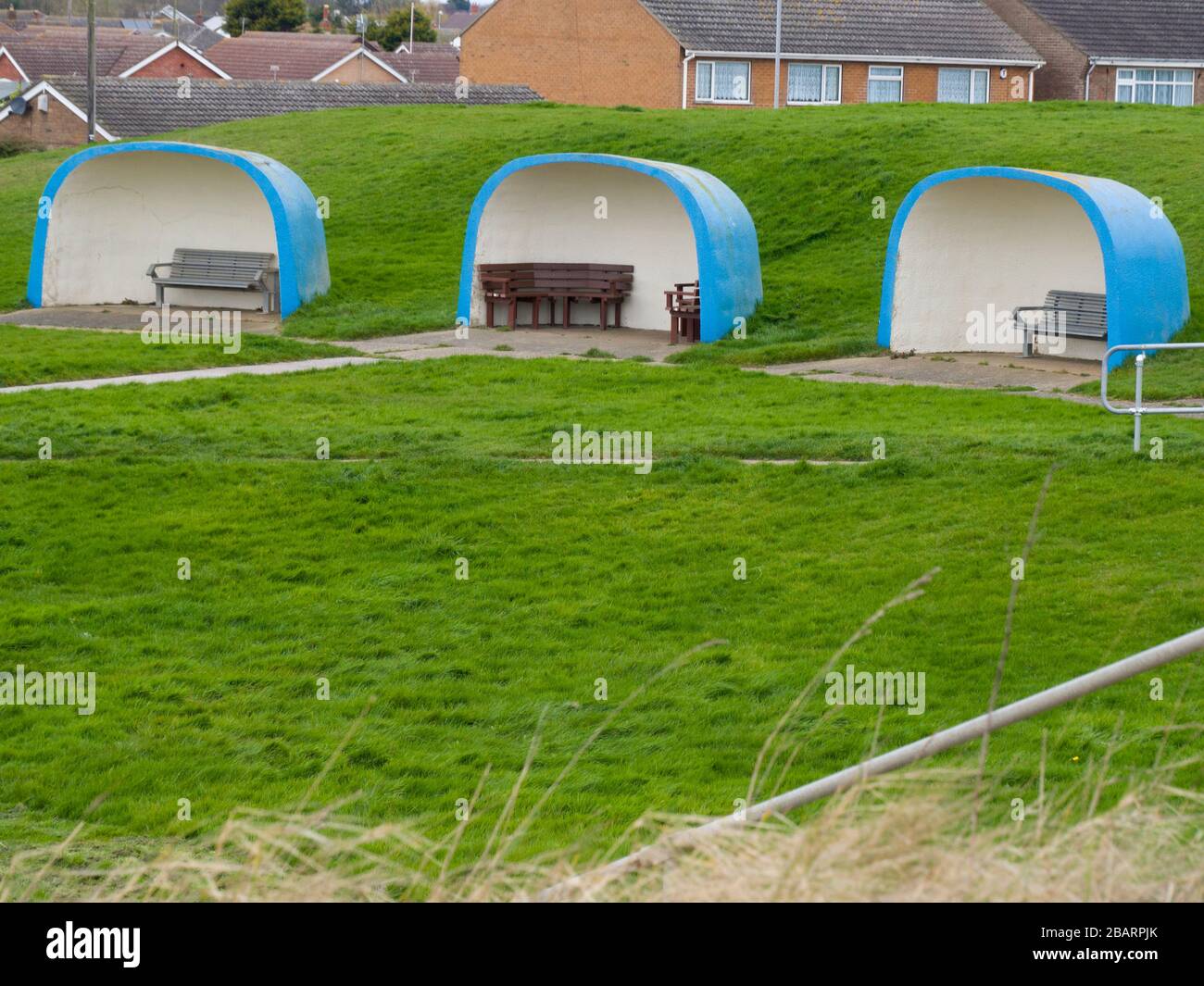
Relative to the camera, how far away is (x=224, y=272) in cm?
2528

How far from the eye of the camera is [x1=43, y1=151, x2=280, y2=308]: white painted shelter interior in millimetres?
25656

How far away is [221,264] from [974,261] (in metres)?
11.3

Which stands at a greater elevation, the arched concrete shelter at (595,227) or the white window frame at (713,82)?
the white window frame at (713,82)

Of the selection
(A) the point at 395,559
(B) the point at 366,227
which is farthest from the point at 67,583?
(B) the point at 366,227

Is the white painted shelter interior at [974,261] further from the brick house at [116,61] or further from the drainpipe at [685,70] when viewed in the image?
the brick house at [116,61]

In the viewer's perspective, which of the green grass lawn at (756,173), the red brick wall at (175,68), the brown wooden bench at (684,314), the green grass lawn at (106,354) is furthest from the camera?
the red brick wall at (175,68)

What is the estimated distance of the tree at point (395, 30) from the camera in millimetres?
100188

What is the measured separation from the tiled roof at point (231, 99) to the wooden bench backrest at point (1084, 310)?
32.1 metres

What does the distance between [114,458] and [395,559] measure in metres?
3.69

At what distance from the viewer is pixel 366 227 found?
30.7m

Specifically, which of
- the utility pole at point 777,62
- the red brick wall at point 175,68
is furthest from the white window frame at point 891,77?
the red brick wall at point 175,68

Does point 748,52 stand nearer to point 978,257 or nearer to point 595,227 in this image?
point 595,227

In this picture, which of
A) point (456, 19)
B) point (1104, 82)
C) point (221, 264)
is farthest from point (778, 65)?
point (456, 19)
